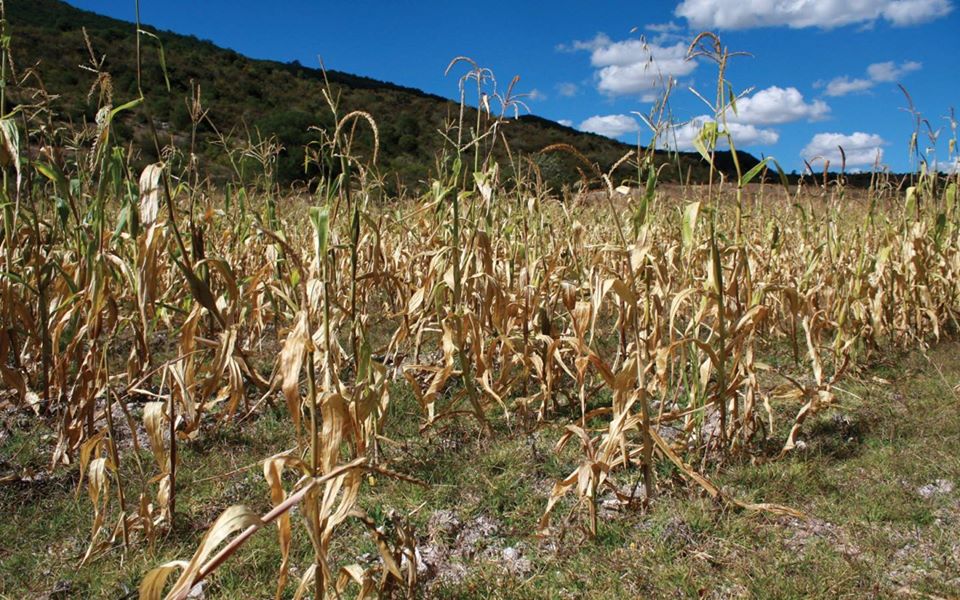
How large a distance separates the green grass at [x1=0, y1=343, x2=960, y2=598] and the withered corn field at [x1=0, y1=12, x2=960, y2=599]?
42mm

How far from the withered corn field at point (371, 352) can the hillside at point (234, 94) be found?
11.0m

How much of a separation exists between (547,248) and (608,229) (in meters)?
0.68

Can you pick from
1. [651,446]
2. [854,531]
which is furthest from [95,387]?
[854,531]

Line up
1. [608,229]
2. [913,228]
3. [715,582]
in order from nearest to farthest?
[715,582] < [913,228] < [608,229]

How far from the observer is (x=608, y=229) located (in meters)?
4.95

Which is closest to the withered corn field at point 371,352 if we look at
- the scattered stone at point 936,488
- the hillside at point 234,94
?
the scattered stone at point 936,488

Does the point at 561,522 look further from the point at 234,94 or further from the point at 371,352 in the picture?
the point at 234,94

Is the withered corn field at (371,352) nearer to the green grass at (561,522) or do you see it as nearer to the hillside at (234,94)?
the green grass at (561,522)

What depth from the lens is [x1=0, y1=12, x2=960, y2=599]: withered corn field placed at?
1506mm

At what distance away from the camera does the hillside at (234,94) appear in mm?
17625

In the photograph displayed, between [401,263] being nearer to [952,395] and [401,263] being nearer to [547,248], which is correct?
[547,248]

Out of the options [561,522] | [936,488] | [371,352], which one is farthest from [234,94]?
[936,488]

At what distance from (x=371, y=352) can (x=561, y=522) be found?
714mm

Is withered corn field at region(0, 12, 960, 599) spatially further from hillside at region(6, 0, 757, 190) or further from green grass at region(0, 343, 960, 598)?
hillside at region(6, 0, 757, 190)
